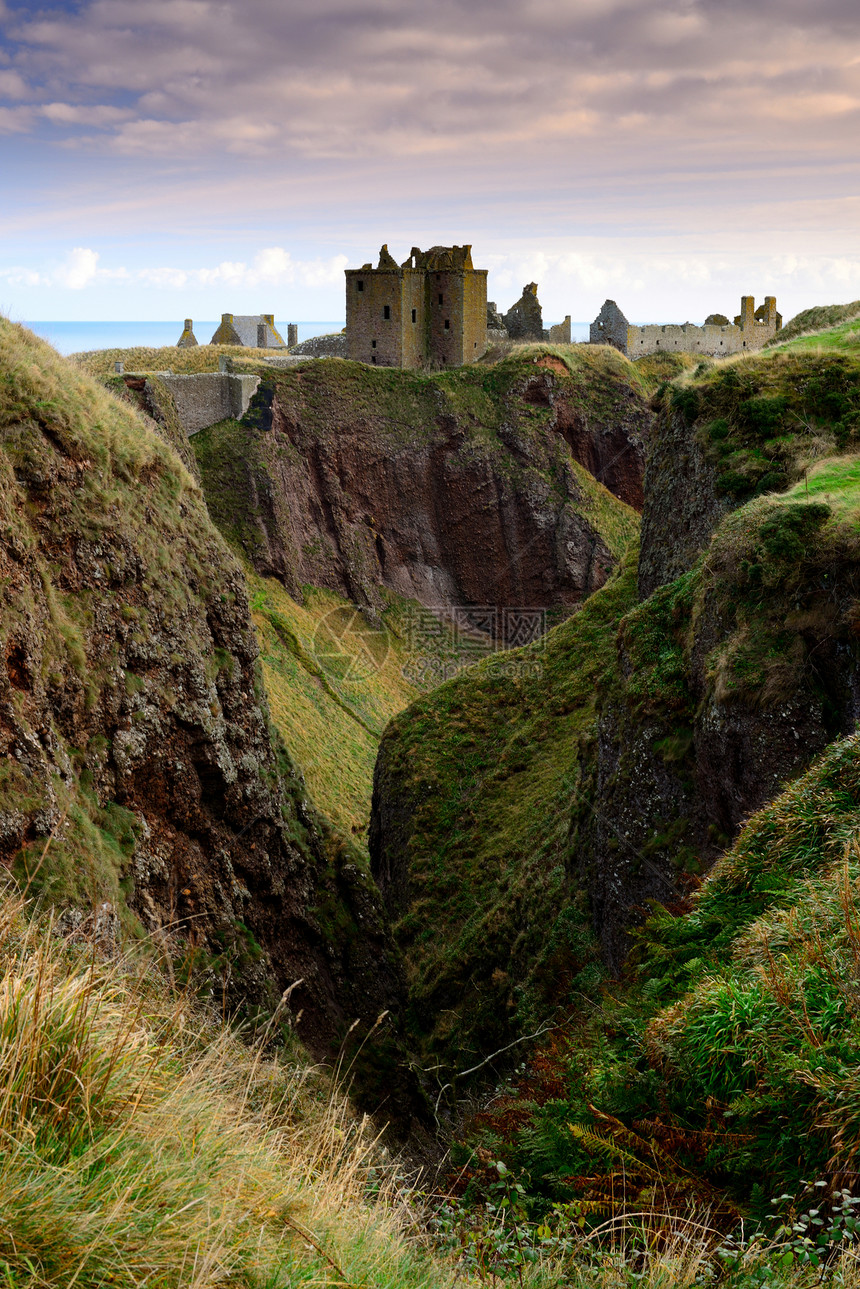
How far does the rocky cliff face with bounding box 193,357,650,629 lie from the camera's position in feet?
160

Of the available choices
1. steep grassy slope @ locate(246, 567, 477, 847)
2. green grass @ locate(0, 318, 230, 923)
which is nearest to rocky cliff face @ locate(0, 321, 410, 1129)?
green grass @ locate(0, 318, 230, 923)

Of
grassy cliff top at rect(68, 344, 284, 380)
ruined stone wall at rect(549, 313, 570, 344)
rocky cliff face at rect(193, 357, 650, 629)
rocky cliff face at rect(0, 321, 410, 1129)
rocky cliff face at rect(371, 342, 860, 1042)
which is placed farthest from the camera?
ruined stone wall at rect(549, 313, 570, 344)

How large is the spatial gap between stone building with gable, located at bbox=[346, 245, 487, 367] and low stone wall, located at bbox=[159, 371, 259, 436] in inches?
424

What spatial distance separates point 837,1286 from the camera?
432 cm

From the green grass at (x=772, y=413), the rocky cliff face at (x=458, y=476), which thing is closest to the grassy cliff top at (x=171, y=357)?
the rocky cliff face at (x=458, y=476)

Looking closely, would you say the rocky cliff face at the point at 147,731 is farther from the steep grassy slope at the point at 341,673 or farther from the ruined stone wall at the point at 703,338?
the ruined stone wall at the point at 703,338

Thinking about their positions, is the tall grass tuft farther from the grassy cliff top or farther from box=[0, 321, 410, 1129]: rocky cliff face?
the grassy cliff top

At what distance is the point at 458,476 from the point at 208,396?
49.6 feet

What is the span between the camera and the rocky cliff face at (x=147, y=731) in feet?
37.4

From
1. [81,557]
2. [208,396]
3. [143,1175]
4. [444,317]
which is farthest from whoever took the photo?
[444,317]

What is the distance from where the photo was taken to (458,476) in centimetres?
5394

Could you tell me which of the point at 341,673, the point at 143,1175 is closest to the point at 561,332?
the point at 341,673

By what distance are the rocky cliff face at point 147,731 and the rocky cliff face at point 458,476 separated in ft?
101

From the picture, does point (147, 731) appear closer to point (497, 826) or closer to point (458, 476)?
point (497, 826)
